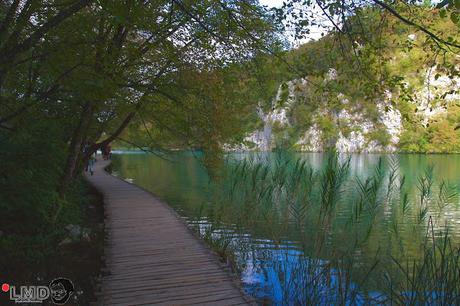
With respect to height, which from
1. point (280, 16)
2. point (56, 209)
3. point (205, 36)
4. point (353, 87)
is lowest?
point (56, 209)

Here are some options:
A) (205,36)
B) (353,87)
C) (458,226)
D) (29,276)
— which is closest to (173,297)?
(29,276)

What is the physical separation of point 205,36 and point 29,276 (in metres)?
5.79

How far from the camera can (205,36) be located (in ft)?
28.1

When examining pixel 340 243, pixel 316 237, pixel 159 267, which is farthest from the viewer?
pixel 340 243

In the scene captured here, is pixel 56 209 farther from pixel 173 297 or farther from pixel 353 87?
pixel 353 87

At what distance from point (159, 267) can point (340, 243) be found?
5188mm

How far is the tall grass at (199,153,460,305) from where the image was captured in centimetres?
561

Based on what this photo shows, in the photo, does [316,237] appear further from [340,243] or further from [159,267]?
[159,267]

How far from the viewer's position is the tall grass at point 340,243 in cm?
561

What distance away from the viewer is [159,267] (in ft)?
20.4

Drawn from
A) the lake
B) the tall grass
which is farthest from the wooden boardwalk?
the tall grass

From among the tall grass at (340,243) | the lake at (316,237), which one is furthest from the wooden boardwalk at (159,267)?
the tall grass at (340,243)

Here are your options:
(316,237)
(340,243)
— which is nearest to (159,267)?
(316,237)

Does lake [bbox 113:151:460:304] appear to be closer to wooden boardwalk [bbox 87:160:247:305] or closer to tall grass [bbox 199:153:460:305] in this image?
tall grass [bbox 199:153:460:305]
